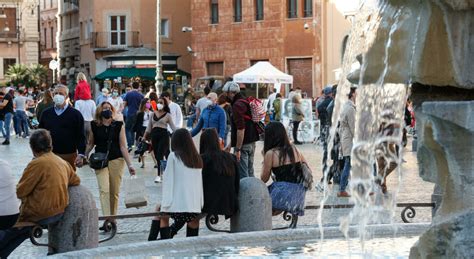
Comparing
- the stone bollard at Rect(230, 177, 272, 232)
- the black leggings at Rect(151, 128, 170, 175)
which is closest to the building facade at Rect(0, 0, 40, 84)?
the black leggings at Rect(151, 128, 170, 175)

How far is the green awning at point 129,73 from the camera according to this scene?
5897 centimetres

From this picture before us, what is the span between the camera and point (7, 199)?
10281mm

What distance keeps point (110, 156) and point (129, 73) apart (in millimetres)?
45012

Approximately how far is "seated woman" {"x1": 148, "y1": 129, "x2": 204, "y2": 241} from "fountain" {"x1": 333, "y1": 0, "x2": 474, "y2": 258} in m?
4.91

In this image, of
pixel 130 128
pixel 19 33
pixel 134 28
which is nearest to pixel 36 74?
pixel 19 33

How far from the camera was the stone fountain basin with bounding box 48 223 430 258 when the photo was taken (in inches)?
389

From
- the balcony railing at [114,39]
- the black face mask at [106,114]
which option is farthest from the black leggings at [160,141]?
the balcony railing at [114,39]

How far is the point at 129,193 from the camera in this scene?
44.2 ft

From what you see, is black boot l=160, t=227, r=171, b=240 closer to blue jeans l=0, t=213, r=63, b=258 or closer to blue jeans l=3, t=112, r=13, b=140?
blue jeans l=0, t=213, r=63, b=258

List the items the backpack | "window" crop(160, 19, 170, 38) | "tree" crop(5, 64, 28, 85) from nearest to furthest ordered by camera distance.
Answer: the backpack < "window" crop(160, 19, 170, 38) < "tree" crop(5, 64, 28, 85)

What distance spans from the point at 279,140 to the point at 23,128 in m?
26.4

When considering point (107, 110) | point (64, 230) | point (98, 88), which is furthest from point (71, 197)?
point (98, 88)

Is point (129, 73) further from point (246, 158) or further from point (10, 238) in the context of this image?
point (10, 238)

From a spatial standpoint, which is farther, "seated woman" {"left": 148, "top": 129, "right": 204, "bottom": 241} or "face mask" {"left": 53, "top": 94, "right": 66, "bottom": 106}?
"face mask" {"left": 53, "top": 94, "right": 66, "bottom": 106}
